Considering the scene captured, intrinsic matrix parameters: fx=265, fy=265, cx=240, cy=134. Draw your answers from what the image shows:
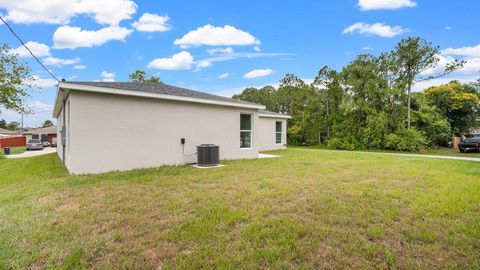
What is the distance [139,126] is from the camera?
8.19 m

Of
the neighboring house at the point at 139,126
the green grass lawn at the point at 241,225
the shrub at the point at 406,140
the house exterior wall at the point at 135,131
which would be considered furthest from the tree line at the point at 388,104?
the green grass lawn at the point at 241,225

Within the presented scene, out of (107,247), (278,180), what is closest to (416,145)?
(278,180)

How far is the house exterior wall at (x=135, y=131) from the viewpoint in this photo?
7184mm

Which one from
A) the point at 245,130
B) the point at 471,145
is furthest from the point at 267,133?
the point at 471,145

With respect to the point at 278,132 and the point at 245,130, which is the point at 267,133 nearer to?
the point at 278,132

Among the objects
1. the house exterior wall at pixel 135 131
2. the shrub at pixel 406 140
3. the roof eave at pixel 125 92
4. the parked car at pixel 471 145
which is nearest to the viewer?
the roof eave at pixel 125 92

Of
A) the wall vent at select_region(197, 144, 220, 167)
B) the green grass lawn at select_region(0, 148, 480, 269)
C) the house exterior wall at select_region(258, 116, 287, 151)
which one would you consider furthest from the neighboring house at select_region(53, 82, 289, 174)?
the house exterior wall at select_region(258, 116, 287, 151)

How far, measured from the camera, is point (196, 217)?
384cm

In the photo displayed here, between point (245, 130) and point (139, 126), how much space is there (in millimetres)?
4585

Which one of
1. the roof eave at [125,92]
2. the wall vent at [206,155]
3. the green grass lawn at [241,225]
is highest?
the roof eave at [125,92]

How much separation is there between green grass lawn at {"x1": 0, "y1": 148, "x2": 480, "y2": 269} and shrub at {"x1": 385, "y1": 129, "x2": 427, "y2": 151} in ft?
41.5

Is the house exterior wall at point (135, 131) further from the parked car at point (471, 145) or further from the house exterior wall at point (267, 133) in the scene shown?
the parked car at point (471, 145)

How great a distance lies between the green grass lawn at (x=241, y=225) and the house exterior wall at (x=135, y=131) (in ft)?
4.95

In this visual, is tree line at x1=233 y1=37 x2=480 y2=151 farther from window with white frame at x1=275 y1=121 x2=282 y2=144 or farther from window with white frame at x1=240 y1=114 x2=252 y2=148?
window with white frame at x1=240 y1=114 x2=252 y2=148
